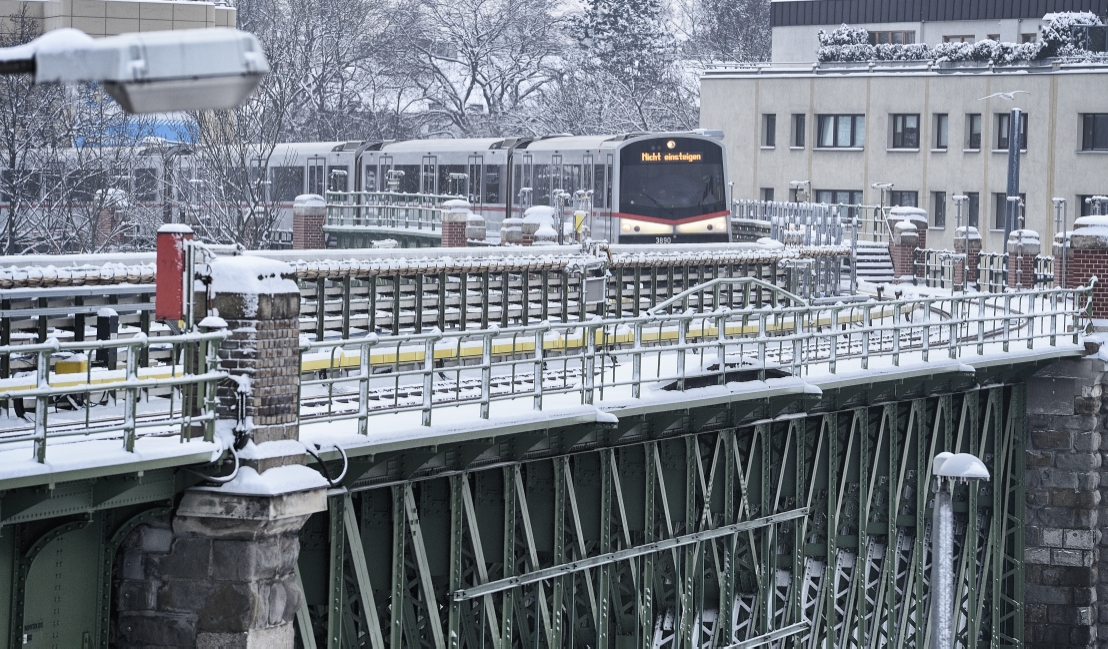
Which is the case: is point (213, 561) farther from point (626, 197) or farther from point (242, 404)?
point (626, 197)

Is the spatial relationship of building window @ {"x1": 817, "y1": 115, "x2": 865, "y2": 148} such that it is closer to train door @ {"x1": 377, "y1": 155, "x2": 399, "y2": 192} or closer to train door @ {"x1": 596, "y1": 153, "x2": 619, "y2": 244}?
train door @ {"x1": 377, "y1": 155, "x2": 399, "y2": 192}

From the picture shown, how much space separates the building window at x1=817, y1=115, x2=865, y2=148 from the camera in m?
63.6

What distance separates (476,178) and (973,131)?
77.3ft

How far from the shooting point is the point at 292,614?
13609mm

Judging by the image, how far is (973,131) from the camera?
61.2 m

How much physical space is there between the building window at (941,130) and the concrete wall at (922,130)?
256mm

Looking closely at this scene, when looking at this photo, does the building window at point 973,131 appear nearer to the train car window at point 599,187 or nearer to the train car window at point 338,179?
the train car window at point 338,179

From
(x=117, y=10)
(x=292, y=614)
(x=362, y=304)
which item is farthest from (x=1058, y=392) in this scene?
(x=117, y=10)

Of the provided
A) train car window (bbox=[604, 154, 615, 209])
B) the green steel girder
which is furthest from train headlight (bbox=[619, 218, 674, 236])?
the green steel girder

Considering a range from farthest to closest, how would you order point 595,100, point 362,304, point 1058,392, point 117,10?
point 595,100 < point 117,10 < point 1058,392 < point 362,304

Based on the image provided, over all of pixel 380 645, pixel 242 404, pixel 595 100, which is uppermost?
pixel 595 100

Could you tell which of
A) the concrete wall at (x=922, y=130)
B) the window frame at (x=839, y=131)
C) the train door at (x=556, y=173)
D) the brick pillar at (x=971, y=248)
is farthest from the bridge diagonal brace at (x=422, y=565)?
the window frame at (x=839, y=131)

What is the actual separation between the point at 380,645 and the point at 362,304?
8.28 m

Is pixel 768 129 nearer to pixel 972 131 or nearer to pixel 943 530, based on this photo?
pixel 972 131
